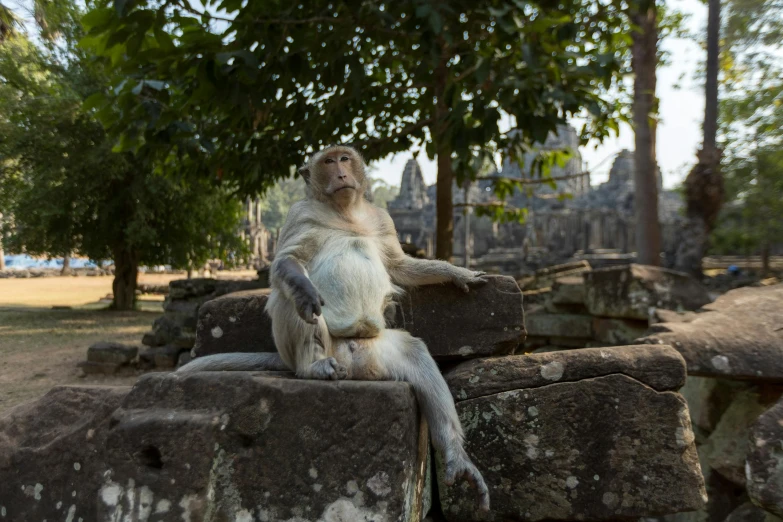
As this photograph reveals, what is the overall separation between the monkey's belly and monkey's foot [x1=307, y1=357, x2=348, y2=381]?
0.78 ft

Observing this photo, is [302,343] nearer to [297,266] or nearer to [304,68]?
[297,266]

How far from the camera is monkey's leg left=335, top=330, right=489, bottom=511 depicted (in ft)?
8.66

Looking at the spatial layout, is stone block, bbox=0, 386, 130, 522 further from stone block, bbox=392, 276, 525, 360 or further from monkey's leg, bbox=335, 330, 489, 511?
stone block, bbox=392, 276, 525, 360

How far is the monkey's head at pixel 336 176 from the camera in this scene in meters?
3.09

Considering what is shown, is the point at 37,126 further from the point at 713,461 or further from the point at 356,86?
the point at 713,461

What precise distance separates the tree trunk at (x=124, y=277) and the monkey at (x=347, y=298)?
41.9ft

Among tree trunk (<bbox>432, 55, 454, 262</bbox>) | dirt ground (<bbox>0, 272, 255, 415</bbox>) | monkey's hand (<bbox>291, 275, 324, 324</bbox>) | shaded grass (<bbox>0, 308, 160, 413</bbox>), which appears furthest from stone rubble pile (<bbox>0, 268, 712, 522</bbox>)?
tree trunk (<bbox>432, 55, 454, 262</bbox>)

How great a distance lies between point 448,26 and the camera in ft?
16.3

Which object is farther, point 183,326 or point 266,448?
point 183,326

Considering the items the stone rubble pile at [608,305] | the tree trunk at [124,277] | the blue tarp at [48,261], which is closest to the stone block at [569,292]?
the stone rubble pile at [608,305]

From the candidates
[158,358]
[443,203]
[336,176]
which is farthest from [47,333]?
[336,176]

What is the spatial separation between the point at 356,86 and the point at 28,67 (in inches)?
394

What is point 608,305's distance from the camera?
24.3 ft

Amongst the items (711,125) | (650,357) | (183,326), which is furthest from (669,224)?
(650,357)
